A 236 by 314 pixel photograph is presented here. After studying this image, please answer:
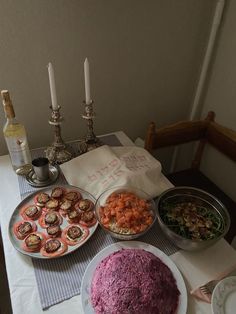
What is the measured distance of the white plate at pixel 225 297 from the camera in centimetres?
58

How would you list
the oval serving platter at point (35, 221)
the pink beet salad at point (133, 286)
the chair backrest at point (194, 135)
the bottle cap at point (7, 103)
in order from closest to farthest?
the pink beet salad at point (133, 286), the oval serving platter at point (35, 221), the bottle cap at point (7, 103), the chair backrest at point (194, 135)

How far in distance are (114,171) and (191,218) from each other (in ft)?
1.00

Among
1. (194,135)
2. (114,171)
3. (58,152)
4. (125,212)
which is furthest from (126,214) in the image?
(194,135)

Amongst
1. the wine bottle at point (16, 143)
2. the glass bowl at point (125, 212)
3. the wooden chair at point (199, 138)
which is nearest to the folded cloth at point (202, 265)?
the glass bowl at point (125, 212)

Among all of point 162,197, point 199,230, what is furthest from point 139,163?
point 199,230

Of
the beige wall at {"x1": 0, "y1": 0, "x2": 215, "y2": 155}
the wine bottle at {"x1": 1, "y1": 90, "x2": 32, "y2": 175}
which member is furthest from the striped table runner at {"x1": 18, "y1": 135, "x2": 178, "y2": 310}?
the beige wall at {"x1": 0, "y1": 0, "x2": 215, "y2": 155}

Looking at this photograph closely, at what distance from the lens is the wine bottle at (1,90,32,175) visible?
0.89 metres

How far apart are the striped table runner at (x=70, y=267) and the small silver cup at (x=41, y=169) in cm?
29

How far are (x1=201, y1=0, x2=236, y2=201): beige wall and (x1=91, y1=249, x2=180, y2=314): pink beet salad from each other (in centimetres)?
94

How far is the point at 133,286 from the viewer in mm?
583

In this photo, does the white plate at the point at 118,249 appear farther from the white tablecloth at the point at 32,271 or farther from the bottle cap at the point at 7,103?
the bottle cap at the point at 7,103

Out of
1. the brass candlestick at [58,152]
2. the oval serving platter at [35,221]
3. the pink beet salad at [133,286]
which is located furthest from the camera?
the brass candlestick at [58,152]

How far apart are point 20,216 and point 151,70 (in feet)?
2.97

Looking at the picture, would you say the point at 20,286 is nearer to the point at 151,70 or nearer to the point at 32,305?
the point at 32,305
